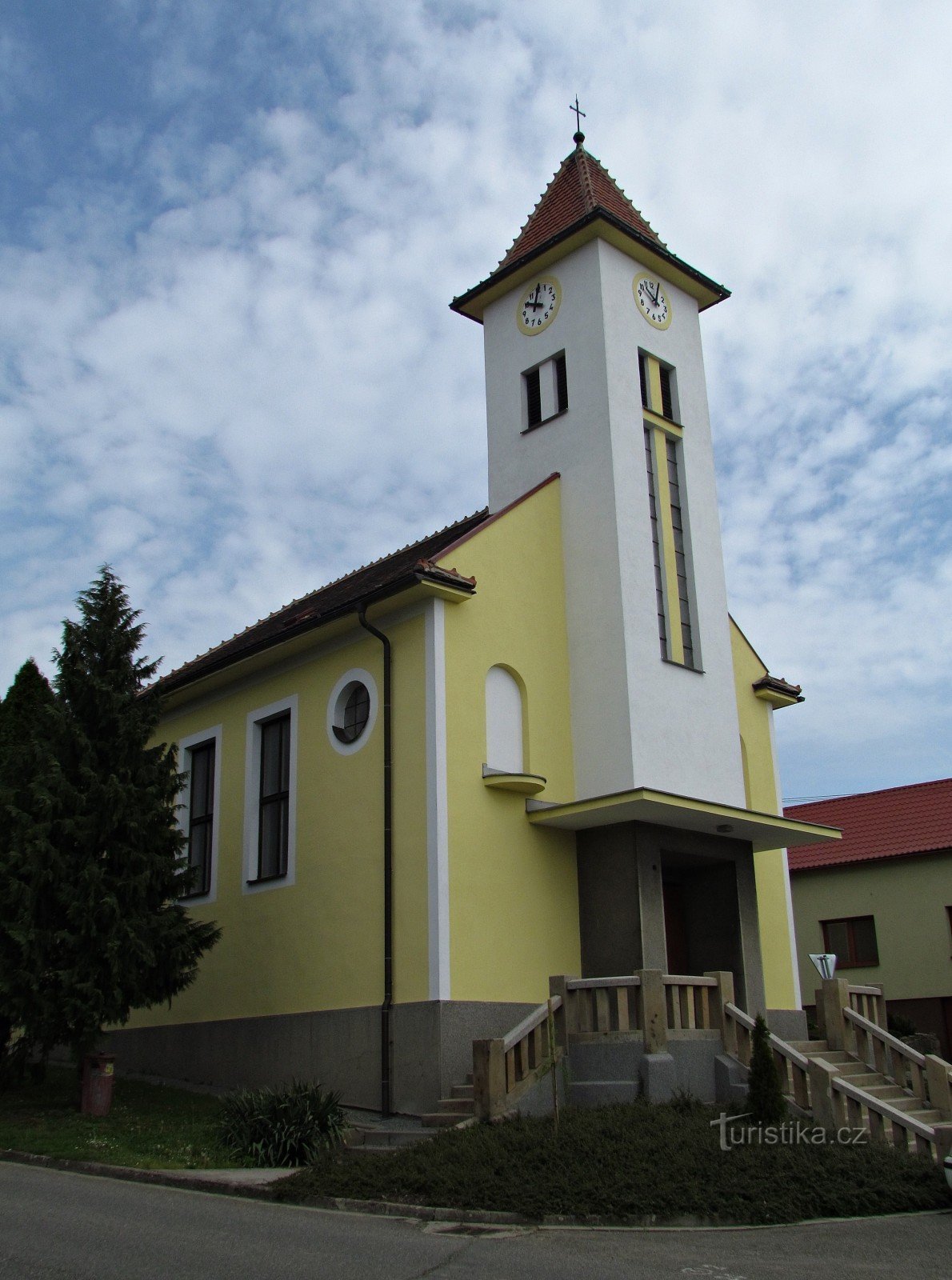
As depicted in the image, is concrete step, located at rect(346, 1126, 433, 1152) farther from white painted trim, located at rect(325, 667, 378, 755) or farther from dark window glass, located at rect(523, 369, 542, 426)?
dark window glass, located at rect(523, 369, 542, 426)

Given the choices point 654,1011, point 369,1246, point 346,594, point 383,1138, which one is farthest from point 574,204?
point 369,1246

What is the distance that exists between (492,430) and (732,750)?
6.46m

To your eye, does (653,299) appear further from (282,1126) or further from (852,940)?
(852,940)

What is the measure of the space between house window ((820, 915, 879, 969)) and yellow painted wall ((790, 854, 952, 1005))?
0.14 m

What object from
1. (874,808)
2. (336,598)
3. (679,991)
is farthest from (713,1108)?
(874,808)

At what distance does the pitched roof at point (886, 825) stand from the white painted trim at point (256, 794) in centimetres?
1406

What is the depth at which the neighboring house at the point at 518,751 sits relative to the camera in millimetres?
15352

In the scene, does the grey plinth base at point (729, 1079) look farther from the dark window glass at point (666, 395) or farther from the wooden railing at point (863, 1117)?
the dark window glass at point (666, 395)

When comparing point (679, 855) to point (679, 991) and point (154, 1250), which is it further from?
point (154, 1250)

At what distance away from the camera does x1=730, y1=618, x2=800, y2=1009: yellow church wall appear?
18984 mm

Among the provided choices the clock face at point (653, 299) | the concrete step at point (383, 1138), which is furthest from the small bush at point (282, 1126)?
the clock face at point (653, 299)

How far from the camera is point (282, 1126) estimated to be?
41.1 ft

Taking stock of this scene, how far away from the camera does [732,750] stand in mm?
18156

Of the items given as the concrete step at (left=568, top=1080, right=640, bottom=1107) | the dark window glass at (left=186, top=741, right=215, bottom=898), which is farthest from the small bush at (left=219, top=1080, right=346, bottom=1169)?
the dark window glass at (left=186, top=741, right=215, bottom=898)
